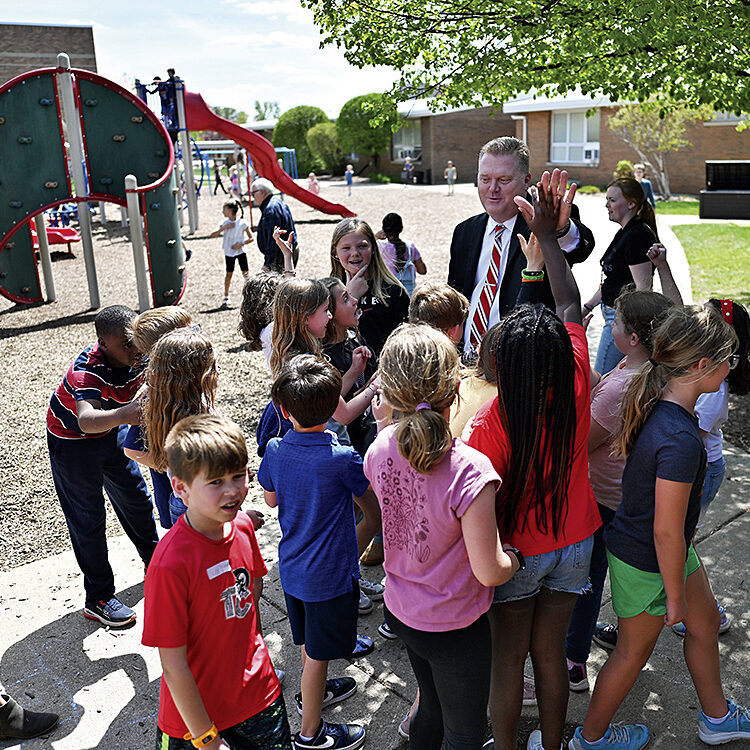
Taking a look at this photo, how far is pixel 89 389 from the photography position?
334cm

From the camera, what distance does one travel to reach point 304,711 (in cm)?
283

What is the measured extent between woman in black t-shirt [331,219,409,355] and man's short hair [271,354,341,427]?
1.69 m

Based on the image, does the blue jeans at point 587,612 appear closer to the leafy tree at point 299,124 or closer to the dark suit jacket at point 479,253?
the dark suit jacket at point 479,253

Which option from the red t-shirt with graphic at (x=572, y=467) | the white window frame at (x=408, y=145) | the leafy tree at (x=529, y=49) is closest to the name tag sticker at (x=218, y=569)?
the red t-shirt with graphic at (x=572, y=467)

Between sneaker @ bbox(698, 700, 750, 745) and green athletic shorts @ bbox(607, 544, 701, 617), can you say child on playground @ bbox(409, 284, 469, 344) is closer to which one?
green athletic shorts @ bbox(607, 544, 701, 617)

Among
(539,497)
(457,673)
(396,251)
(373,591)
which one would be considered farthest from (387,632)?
(396,251)

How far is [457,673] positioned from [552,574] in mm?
458

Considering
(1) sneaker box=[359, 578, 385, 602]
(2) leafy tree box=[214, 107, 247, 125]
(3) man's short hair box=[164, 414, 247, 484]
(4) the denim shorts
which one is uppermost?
(2) leafy tree box=[214, 107, 247, 125]

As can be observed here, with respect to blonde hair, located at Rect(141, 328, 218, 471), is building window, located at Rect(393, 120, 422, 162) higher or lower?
higher

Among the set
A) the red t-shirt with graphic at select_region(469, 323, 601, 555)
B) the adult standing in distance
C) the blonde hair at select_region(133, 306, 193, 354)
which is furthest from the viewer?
the adult standing in distance

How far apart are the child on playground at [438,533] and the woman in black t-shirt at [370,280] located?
2008 millimetres

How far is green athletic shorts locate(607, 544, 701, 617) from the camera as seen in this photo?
2.57m

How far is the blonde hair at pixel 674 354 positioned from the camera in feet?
8.12

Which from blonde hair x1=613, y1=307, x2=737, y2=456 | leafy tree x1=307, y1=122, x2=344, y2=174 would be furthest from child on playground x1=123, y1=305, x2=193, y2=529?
leafy tree x1=307, y1=122, x2=344, y2=174
